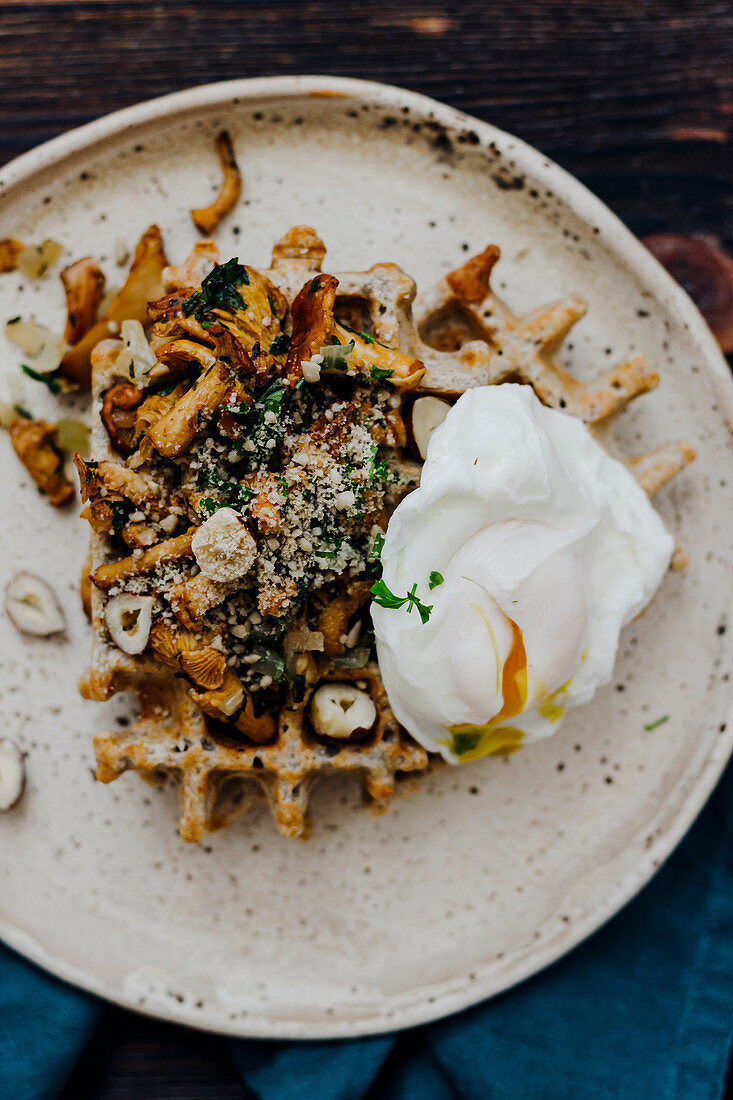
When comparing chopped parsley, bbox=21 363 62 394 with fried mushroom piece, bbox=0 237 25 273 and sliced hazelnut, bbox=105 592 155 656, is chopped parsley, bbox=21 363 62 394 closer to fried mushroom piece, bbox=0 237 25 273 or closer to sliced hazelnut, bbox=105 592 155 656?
fried mushroom piece, bbox=0 237 25 273

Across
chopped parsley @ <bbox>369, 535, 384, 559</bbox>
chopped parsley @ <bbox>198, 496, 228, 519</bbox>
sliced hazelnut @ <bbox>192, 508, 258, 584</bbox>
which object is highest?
chopped parsley @ <bbox>198, 496, 228, 519</bbox>

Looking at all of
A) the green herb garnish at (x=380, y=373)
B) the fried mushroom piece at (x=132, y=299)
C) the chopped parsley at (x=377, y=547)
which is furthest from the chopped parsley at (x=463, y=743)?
the fried mushroom piece at (x=132, y=299)

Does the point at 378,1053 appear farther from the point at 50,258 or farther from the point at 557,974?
the point at 50,258

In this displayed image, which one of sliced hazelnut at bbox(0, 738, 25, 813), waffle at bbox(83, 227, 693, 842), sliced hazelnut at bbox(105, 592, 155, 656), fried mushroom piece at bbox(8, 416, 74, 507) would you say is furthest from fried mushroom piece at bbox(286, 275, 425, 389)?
sliced hazelnut at bbox(0, 738, 25, 813)

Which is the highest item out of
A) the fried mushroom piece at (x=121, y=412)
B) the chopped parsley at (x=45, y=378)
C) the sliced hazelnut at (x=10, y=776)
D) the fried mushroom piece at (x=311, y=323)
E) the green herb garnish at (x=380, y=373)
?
the fried mushroom piece at (x=311, y=323)

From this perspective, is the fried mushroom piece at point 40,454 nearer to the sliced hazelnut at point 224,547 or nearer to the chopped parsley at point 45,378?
the chopped parsley at point 45,378

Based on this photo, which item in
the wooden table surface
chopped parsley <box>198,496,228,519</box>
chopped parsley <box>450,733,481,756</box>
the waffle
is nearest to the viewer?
chopped parsley <box>198,496,228,519</box>

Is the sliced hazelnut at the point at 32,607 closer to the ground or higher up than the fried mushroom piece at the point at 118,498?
closer to the ground

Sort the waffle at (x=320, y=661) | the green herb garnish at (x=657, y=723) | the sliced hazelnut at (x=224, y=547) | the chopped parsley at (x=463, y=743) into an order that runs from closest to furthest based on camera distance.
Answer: the sliced hazelnut at (x=224, y=547) → the waffle at (x=320, y=661) → the chopped parsley at (x=463, y=743) → the green herb garnish at (x=657, y=723)

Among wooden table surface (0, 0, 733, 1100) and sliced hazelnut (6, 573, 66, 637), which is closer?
sliced hazelnut (6, 573, 66, 637)
